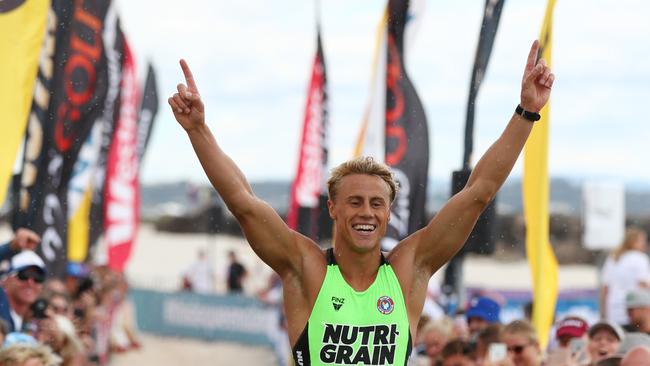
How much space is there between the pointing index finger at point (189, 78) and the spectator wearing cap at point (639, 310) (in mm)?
4430

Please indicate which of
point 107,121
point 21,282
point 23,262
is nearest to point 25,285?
point 21,282

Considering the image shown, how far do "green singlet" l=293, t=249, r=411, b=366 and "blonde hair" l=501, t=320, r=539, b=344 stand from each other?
9.70ft

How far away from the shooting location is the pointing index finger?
4.75 metres

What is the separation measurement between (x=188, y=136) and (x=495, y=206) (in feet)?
15.8

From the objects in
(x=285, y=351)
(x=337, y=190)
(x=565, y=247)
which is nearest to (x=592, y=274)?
(x=565, y=247)

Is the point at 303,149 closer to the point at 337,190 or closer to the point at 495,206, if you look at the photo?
the point at 495,206

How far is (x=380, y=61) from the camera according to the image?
1137 cm

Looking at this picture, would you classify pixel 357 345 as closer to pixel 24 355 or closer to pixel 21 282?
pixel 24 355

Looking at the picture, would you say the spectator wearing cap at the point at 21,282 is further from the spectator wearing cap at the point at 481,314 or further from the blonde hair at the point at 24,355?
the spectator wearing cap at the point at 481,314

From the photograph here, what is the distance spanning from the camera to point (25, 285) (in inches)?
309

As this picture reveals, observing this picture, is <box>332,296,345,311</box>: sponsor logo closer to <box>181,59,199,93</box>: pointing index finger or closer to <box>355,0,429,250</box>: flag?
<box>181,59,199,93</box>: pointing index finger

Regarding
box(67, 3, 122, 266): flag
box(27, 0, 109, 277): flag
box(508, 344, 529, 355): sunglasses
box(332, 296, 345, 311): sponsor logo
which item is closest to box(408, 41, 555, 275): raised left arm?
box(332, 296, 345, 311): sponsor logo

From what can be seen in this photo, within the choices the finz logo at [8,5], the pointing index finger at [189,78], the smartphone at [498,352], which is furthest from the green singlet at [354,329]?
the finz logo at [8,5]

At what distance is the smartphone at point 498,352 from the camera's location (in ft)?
23.7
